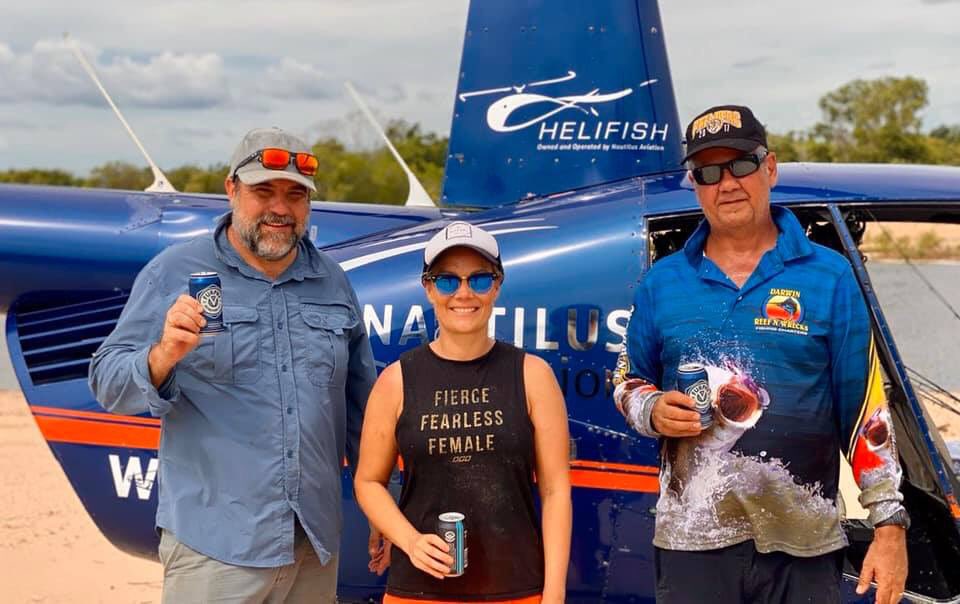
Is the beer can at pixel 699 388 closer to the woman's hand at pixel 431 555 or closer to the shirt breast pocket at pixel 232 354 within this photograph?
the woman's hand at pixel 431 555

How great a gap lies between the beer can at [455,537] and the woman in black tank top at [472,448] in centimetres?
7

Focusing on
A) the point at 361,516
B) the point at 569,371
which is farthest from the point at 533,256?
the point at 361,516

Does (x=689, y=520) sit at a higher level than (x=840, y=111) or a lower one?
lower

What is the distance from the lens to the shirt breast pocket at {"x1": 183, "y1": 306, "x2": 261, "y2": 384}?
267cm

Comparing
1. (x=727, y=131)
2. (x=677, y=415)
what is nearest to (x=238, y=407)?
(x=677, y=415)

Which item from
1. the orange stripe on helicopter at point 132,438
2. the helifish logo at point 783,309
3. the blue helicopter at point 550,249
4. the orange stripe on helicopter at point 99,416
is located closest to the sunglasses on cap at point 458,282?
the blue helicopter at point 550,249

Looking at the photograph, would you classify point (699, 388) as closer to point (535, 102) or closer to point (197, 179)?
point (535, 102)

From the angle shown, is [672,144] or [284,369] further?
[672,144]

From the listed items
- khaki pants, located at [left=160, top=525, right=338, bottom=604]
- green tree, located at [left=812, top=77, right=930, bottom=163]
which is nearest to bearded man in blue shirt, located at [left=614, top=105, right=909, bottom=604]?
khaki pants, located at [left=160, top=525, right=338, bottom=604]

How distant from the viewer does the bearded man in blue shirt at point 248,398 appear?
2670 millimetres

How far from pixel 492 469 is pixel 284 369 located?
612 millimetres

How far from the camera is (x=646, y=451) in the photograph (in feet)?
11.7

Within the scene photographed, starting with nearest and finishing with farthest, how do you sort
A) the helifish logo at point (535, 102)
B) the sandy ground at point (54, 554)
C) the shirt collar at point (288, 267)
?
the shirt collar at point (288, 267)
the helifish logo at point (535, 102)
the sandy ground at point (54, 554)

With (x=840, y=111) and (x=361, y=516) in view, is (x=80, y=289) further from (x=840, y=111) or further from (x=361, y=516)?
(x=840, y=111)
